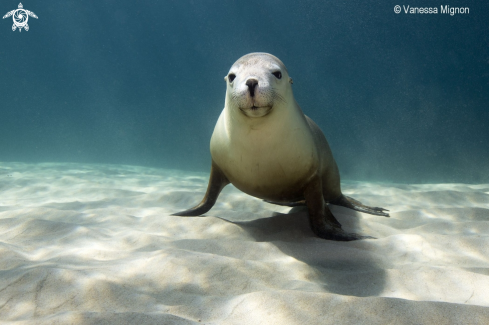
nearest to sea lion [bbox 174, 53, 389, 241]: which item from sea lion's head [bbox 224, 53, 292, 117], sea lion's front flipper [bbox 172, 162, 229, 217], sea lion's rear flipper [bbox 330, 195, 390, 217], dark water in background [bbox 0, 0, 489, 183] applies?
sea lion's head [bbox 224, 53, 292, 117]

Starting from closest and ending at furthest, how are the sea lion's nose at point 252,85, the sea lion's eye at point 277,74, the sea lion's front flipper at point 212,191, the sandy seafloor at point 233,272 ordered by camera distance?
1. the sandy seafloor at point 233,272
2. the sea lion's nose at point 252,85
3. the sea lion's eye at point 277,74
4. the sea lion's front flipper at point 212,191

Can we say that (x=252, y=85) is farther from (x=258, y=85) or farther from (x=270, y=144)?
(x=270, y=144)

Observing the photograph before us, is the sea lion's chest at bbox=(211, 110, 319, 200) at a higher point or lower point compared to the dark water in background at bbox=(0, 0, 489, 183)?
lower

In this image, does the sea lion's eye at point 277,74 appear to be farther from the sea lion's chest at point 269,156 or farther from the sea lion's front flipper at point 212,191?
the sea lion's front flipper at point 212,191

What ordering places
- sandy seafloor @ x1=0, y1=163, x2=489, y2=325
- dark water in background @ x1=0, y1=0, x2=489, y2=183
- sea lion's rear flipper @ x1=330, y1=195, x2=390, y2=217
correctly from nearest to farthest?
sandy seafloor @ x1=0, y1=163, x2=489, y2=325
sea lion's rear flipper @ x1=330, y1=195, x2=390, y2=217
dark water in background @ x1=0, y1=0, x2=489, y2=183

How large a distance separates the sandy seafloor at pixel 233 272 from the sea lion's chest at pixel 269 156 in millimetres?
379

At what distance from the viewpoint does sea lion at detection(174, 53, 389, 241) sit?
209 cm

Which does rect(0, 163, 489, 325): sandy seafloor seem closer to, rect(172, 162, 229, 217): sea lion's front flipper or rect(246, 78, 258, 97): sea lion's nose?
rect(172, 162, 229, 217): sea lion's front flipper

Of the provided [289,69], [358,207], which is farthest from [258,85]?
[289,69]

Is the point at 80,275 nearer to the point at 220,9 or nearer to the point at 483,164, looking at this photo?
the point at 483,164

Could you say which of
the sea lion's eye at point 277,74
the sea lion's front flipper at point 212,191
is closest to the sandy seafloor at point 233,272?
the sea lion's front flipper at point 212,191

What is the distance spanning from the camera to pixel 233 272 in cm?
153

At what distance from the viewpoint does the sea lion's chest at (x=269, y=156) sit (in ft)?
7.41

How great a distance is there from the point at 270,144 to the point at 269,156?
10 centimetres
